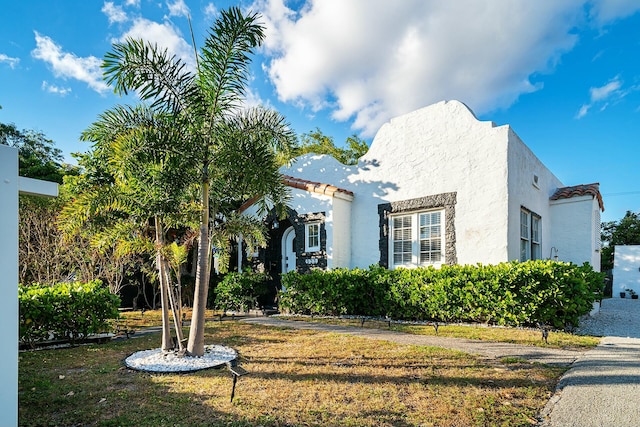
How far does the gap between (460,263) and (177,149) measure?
7845 mm

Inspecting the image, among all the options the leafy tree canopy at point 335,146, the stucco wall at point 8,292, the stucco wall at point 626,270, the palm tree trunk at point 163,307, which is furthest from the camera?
the leafy tree canopy at point 335,146

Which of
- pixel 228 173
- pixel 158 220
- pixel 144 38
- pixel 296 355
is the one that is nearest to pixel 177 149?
pixel 228 173

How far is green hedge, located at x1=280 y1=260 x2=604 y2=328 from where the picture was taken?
7781mm

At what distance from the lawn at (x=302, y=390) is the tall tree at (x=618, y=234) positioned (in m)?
25.7

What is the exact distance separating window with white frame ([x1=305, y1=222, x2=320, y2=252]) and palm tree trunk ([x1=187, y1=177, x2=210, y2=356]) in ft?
20.7

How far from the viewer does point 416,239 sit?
36.4 ft

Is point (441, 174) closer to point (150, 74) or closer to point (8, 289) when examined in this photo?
point (150, 74)

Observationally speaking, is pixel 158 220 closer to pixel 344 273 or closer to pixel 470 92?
pixel 344 273

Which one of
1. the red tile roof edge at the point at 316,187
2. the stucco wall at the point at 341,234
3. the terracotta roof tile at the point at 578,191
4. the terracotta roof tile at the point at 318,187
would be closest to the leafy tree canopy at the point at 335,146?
the red tile roof edge at the point at 316,187

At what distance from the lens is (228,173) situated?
21.0 feet

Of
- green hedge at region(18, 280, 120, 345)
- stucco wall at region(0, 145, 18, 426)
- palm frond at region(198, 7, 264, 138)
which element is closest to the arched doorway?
green hedge at region(18, 280, 120, 345)

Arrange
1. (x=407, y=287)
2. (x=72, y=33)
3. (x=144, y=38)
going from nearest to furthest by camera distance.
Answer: (x=144, y=38)
(x=72, y=33)
(x=407, y=287)

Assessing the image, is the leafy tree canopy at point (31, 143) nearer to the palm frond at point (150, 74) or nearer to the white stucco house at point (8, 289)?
the palm frond at point (150, 74)

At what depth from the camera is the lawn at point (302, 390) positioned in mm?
3625
